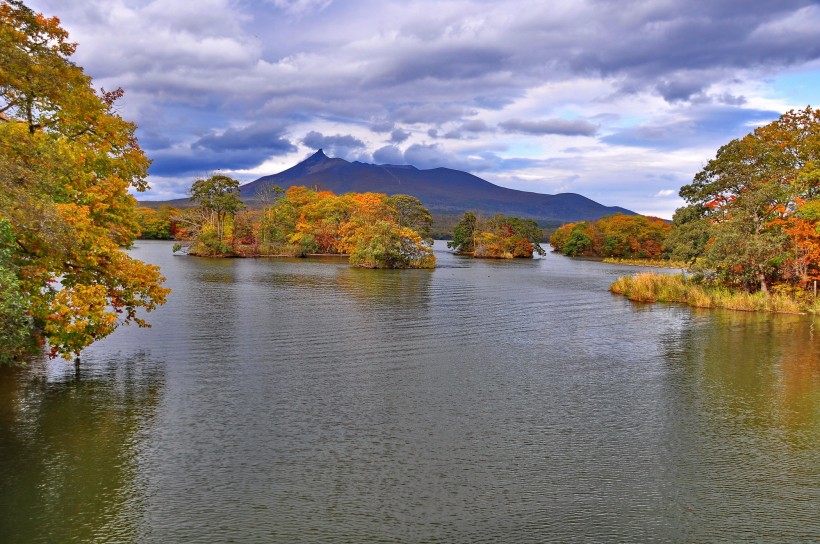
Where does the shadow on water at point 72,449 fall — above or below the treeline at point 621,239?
below

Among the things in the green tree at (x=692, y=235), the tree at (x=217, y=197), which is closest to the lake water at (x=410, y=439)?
the green tree at (x=692, y=235)

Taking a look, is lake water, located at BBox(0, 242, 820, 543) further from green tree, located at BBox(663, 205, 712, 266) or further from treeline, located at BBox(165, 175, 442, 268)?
treeline, located at BBox(165, 175, 442, 268)

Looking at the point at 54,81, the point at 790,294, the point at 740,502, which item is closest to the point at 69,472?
the point at 54,81

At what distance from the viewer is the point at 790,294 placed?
131ft

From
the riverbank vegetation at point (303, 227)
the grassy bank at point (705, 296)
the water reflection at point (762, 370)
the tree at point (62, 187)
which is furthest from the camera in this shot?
the riverbank vegetation at point (303, 227)

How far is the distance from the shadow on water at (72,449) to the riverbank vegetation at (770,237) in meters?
37.6

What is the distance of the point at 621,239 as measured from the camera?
132250 millimetres

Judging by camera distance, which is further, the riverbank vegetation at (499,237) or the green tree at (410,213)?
the riverbank vegetation at (499,237)

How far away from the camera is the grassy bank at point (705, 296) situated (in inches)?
1511

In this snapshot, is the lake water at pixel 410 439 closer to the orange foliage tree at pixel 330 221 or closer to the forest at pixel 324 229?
the forest at pixel 324 229

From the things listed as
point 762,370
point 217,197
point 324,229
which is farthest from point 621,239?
point 762,370

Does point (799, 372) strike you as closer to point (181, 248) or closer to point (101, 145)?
point (101, 145)

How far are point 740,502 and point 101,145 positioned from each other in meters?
21.2

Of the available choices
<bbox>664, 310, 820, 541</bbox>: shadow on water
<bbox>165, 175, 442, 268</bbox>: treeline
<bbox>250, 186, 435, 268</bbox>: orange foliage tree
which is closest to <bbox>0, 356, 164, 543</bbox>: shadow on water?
<bbox>664, 310, 820, 541</bbox>: shadow on water
